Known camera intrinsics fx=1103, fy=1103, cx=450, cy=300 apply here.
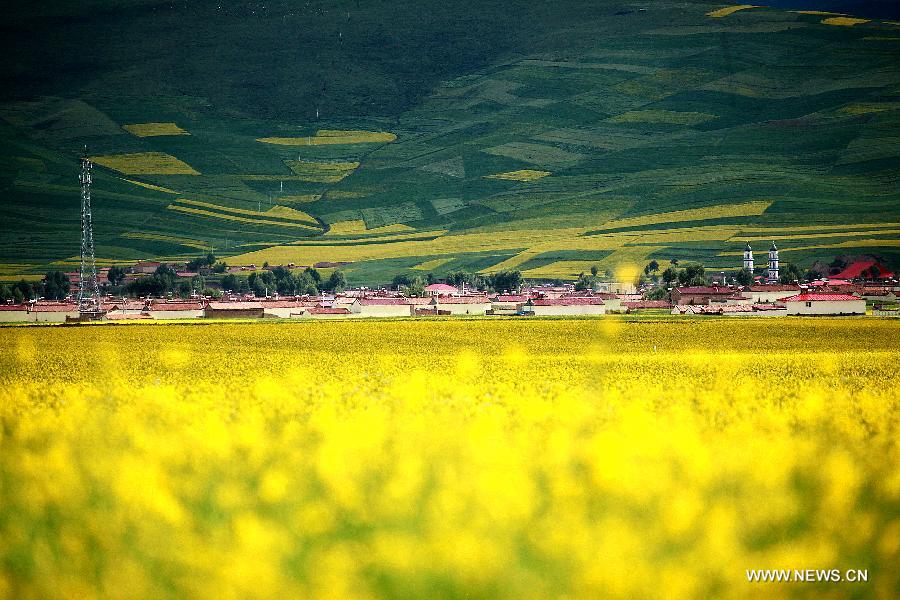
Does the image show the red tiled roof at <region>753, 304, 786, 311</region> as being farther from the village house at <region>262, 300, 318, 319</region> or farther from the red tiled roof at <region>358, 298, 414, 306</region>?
the village house at <region>262, 300, 318, 319</region>

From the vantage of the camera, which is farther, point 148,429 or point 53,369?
point 53,369

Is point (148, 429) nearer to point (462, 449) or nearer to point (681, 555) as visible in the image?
point (462, 449)

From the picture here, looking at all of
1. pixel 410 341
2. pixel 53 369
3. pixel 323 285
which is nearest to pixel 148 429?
pixel 53 369

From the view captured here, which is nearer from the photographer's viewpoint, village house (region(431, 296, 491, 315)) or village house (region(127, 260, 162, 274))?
village house (region(431, 296, 491, 315))

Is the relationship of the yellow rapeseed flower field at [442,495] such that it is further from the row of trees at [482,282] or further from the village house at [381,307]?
the row of trees at [482,282]

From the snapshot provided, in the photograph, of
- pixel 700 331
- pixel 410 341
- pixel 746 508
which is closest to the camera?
pixel 746 508

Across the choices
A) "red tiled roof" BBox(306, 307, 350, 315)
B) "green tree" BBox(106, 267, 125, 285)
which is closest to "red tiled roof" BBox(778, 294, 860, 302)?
"red tiled roof" BBox(306, 307, 350, 315)

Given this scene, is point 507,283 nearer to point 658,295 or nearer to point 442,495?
point 658,295
